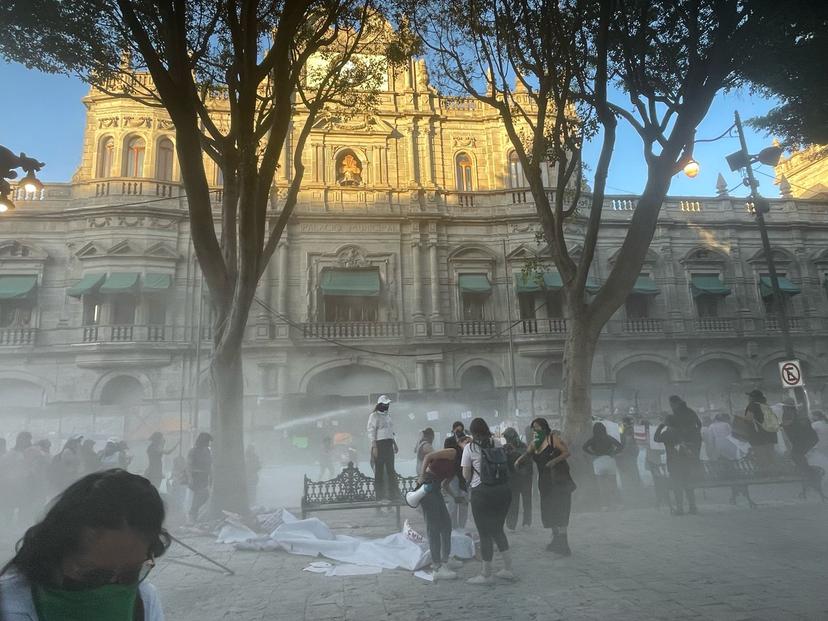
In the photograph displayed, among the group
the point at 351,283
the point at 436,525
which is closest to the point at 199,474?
the point at 436,525

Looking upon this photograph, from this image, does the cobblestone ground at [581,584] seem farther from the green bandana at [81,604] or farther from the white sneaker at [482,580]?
the green bandana at [81,604]

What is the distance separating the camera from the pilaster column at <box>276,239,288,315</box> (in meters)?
20.4

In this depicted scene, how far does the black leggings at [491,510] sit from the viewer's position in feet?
18.6

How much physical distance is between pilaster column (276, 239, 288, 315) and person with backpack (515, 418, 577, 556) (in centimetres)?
1485

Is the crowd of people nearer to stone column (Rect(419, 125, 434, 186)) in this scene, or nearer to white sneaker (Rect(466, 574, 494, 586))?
white sneaker (Rect(466, 574, 494, 586))

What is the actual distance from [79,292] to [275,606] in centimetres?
1766

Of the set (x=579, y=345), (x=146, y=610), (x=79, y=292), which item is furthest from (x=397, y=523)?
(x=79, y=292)

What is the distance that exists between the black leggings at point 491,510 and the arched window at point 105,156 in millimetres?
21233

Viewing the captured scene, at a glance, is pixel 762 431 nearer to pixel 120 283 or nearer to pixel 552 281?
pixel 552 281

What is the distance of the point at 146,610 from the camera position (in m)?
1.83

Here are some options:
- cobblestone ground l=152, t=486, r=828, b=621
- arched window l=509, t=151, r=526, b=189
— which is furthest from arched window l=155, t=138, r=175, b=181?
cobblestone ground l=152, t=486, r=828, b=621

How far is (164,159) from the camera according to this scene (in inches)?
860

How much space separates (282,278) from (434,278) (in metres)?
5.86

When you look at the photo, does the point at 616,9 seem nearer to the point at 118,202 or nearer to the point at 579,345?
the point at 579,345
